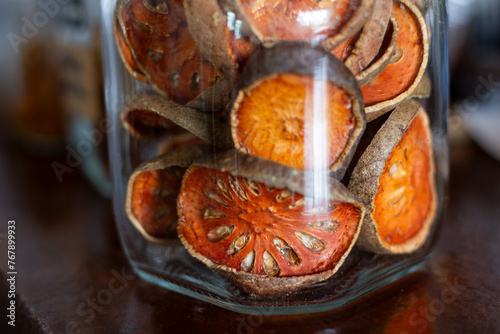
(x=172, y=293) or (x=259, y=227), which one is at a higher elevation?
(x=259, y=227)

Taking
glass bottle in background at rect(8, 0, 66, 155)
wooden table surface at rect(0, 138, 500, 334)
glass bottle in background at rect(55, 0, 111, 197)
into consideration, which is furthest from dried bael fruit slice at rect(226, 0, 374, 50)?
glass bottle in background at rect(8, 0, 66, 155)

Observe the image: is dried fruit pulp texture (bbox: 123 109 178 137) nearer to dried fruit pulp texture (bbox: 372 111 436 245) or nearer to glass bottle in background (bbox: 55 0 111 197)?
dried fruit pulp texture (bbox: 372 111 436 245)

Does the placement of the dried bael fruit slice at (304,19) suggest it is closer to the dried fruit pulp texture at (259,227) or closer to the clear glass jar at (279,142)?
the clear glass jar at (279,142)

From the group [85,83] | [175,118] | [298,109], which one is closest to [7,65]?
[85,83]

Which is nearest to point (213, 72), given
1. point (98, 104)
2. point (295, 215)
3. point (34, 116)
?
point (295, 215)

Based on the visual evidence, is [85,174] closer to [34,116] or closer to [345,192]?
[34,116]

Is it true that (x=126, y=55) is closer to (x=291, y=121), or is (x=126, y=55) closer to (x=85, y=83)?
(x=291, y=121)

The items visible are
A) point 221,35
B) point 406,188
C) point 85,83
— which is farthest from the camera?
point 85,83
